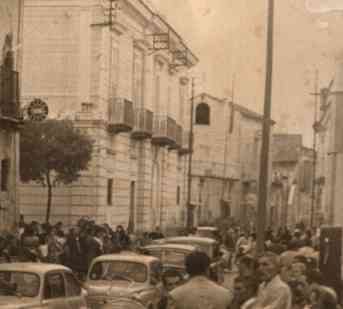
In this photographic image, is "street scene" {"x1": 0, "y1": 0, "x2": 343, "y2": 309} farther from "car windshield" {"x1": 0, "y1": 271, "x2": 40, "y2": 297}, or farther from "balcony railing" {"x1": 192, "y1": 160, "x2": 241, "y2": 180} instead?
"balcony railing" {"x1": 192, "y1": 160, "x2": 241, "y2": 180}

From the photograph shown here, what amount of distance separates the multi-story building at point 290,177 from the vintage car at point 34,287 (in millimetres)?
57018

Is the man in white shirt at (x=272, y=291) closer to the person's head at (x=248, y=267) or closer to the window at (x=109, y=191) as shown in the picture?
the person's head at (x=248, y=267)

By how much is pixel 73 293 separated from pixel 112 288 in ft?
6.43

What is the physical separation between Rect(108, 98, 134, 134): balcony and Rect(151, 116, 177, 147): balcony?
5838mm

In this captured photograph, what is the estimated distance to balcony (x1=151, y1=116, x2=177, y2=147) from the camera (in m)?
42.2

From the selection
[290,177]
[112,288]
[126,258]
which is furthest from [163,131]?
[290,177]

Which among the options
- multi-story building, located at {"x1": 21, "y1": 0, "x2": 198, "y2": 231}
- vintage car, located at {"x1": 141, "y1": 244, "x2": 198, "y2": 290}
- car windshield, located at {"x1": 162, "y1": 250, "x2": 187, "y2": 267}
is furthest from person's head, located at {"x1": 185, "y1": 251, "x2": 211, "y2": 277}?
multi-story building, located at {"x1": 21, "y1": 0, "x2": 198, "y2": 231}

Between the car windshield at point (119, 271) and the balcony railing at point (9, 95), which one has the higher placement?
the balcony railing at point (9, 95)

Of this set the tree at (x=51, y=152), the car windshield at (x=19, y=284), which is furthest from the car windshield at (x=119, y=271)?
the tree at (x=51, y=152)

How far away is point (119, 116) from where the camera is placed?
3575 centimetres

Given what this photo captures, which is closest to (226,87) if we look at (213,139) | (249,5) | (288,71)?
(213,139)

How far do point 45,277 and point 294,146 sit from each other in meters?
62.2

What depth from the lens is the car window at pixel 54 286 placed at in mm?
12065

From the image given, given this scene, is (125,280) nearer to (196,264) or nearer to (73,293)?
(73,293)
